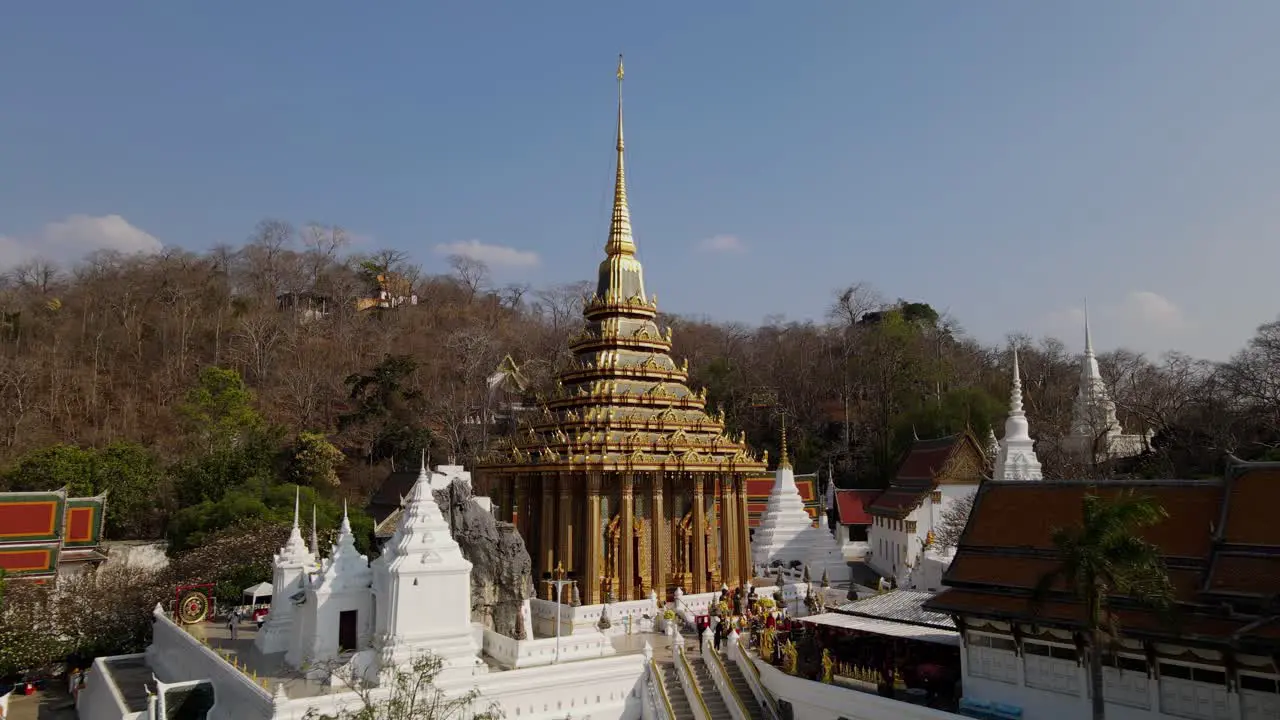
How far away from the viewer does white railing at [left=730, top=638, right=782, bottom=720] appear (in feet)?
48.1

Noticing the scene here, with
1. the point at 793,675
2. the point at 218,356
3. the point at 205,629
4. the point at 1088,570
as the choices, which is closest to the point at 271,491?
the point at 205,629

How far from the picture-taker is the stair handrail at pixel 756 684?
14.6 metres

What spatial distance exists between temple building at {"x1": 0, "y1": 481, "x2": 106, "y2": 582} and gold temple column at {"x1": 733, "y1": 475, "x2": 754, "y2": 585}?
22336 mm

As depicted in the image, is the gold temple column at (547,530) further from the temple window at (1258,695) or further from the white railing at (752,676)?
the temple window at (1258,695)

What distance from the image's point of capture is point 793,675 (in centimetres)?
1435

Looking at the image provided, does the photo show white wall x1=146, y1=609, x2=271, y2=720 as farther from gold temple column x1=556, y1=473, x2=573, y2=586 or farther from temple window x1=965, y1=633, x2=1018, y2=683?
temple window x1=965, y1=633, x2=1018, y2=683

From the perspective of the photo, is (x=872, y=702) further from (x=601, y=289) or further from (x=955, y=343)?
(x=955, y=343)

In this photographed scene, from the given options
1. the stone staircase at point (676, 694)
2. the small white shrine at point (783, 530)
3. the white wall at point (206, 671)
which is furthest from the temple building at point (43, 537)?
the small white shrine at point (783, 530)

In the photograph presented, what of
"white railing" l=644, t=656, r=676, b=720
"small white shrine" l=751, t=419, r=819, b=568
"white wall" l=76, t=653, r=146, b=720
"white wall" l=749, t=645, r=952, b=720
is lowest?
"white wall" l=76, t=653, r=146, b=720

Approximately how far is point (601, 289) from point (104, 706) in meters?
15.4

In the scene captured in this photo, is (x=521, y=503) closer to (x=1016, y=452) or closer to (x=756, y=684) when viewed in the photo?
(x=756, y=684)

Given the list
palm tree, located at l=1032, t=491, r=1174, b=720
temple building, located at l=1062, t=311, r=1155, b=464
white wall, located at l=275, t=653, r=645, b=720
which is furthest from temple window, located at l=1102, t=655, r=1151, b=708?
temple building, located at l=1062, t=311, r=1155, b=464

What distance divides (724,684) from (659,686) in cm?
118

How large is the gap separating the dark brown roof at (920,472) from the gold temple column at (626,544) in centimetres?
1399
